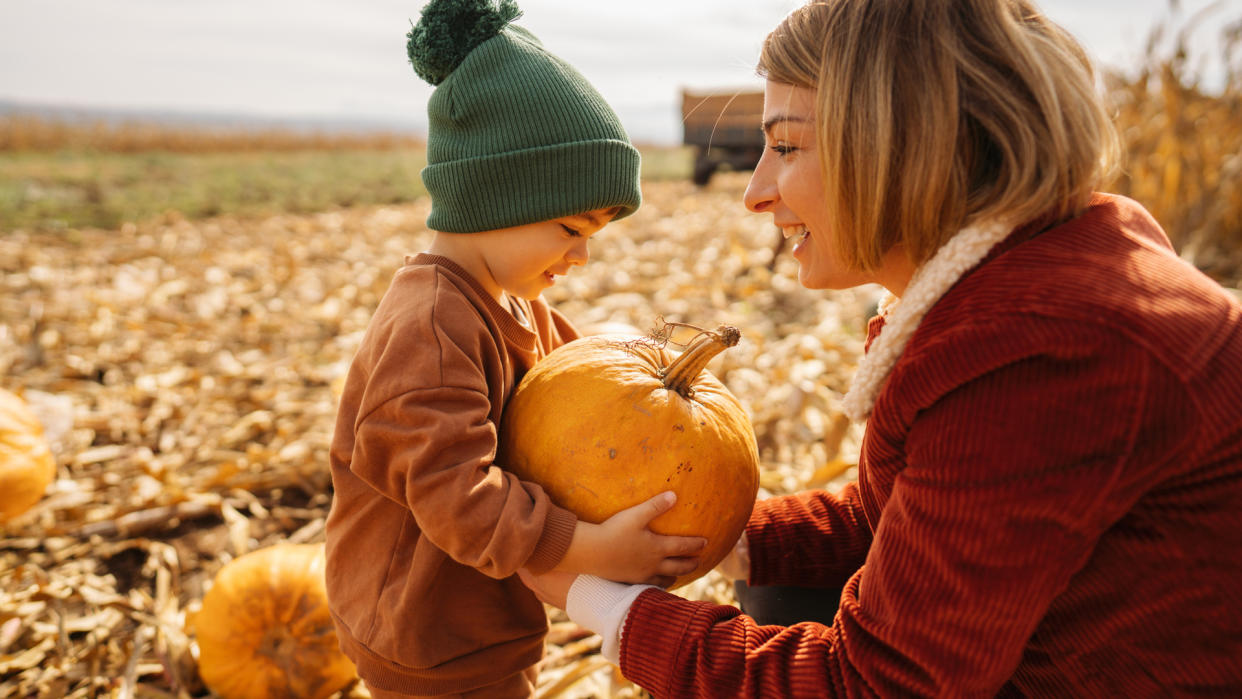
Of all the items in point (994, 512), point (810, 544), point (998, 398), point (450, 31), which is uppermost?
point (450, 31)

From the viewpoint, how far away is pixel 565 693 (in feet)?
9.46

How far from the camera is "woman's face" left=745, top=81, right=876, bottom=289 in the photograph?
6.15 ft

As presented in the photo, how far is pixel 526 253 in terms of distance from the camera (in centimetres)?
228

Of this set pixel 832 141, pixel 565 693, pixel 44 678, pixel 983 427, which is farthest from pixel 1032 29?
pixel 44 678

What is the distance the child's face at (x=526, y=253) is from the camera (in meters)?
2.28

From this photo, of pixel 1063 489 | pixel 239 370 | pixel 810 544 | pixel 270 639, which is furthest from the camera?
pixel 239 370

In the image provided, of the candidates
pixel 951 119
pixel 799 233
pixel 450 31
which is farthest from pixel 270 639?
pixel 951 119

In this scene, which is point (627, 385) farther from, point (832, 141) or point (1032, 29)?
point (1032, 29)

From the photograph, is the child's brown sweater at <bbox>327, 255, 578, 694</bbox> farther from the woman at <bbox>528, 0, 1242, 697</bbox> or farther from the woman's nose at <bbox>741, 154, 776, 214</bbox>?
the woman's nose at <bbox>741, 154, 776, 214</bbox>

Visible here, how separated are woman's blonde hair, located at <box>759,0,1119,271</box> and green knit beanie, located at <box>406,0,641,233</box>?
73cm

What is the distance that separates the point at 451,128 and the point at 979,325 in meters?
1.48

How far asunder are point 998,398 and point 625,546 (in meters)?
0.93

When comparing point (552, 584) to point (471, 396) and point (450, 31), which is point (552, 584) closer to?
point (471, 396)

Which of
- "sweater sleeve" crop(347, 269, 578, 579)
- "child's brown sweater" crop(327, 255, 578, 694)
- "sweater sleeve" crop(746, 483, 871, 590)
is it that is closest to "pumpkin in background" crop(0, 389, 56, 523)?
"child's brown sweater" crop(327, 255, 578, 694)
